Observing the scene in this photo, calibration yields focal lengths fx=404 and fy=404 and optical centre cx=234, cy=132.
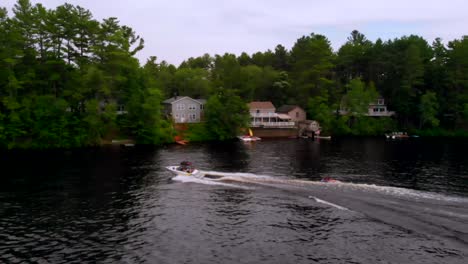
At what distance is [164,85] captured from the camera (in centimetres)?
13075

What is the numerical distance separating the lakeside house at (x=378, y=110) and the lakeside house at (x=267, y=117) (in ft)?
69.4

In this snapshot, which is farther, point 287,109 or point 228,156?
point 287,109

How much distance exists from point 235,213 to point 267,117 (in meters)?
82.3

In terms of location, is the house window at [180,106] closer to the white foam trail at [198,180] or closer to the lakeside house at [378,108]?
the lakeside house at [378,108]

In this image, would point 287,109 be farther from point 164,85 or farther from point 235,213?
point 235,213

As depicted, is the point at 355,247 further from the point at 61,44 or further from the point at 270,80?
the point at 270,80

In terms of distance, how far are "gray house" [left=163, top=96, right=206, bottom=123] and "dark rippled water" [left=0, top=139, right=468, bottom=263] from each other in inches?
1904

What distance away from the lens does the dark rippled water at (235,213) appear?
28.0m

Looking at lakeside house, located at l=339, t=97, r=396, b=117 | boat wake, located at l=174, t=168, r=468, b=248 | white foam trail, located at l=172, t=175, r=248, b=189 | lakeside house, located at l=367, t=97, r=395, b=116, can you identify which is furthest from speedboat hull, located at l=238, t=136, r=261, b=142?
white foam trail, located at l=172, t=175, r=248, b=189

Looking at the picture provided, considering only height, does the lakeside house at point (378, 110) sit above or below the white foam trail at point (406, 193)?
above

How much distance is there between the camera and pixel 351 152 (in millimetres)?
78312

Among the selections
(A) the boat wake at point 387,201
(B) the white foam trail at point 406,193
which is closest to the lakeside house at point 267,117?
(A) the boat wake at point 387,201

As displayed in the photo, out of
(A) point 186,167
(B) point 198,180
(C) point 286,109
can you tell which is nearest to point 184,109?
(C) point 286,109

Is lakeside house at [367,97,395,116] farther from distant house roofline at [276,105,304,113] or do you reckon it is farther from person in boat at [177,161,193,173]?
person in boat at [177,161,193,173]
